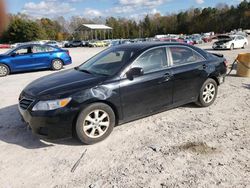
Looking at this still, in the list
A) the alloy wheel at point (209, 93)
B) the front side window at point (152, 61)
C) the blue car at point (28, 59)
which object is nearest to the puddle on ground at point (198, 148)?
the front side window at point (152, 61)

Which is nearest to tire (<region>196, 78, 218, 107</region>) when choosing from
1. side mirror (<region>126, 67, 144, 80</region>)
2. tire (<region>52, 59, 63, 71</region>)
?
side mirror (<region>126, 67, 144, 80</region>)

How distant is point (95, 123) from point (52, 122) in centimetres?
68

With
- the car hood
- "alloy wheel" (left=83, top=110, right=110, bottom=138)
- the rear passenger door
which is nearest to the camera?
the car hood

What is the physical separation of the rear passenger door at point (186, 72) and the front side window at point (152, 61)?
0.67 feet

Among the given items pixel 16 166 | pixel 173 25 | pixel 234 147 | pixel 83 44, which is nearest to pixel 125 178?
pixel 16 166

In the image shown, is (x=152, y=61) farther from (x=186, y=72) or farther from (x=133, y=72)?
(x=186, y=72)

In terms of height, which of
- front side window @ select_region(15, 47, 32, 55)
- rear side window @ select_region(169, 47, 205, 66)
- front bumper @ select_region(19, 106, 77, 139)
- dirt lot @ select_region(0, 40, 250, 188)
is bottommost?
dirt lot @ select_region(0, 40, 250, 188)

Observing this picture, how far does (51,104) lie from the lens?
366 cm

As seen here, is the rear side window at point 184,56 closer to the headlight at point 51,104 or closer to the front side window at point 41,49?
the headlight at point 51,104

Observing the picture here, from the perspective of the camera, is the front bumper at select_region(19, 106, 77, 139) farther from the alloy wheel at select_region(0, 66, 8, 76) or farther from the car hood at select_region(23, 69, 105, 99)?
the alloy wheel at select_region(0, 66, 8, 76)

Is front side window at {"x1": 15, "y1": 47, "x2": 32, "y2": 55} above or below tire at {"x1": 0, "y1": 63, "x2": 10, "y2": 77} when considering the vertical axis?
above

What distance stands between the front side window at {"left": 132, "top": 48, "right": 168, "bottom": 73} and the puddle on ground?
1502 millimetres

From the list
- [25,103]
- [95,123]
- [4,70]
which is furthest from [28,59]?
[95,123]

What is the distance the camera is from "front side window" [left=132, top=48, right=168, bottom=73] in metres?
4.44
